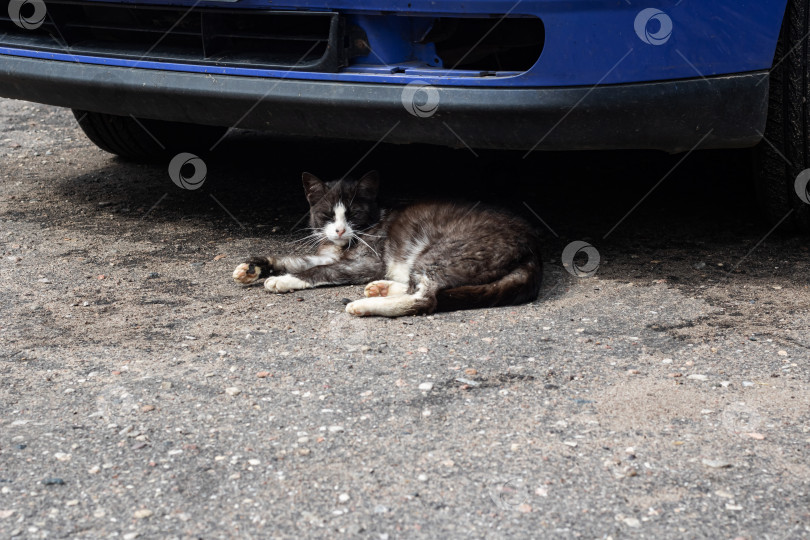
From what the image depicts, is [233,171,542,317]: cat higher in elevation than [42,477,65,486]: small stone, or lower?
higher

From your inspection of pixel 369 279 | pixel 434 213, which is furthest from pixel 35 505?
pixel 434 213

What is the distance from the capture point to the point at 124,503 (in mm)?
2125

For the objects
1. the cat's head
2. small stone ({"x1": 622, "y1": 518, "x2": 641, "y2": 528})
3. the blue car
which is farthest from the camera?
the cat's head

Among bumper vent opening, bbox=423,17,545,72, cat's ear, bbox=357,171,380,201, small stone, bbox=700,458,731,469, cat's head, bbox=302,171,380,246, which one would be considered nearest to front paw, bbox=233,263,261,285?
cat's head, bbox=302,171,380,246

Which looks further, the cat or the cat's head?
the cat's head

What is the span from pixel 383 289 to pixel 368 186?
63 centimetres

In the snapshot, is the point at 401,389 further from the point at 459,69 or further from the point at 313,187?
the point at 313,187

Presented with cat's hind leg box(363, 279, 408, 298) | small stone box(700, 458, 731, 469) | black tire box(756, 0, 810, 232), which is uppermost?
black tire box(756, 0, 810, 232)

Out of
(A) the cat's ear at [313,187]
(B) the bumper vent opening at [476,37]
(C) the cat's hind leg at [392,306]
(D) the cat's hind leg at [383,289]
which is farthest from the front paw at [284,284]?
(B) the bumper vent opening at [476,37]

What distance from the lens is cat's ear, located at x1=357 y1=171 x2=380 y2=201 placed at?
13.0 feet

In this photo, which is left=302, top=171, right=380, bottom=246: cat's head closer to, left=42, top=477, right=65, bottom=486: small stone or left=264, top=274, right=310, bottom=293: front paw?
left=264, top=274, right=310, bottom=293: front paw

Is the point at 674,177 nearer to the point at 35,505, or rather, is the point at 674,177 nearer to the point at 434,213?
the point at 434,213

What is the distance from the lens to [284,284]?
3588 millimetres

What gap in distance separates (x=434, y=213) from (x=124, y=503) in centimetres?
204
